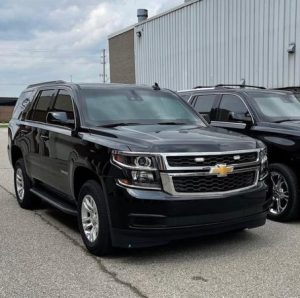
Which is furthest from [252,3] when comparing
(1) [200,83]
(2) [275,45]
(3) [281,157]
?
(3) [281,157]

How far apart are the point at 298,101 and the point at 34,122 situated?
431 cm

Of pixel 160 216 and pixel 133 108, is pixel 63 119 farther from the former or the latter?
pixel 160 216

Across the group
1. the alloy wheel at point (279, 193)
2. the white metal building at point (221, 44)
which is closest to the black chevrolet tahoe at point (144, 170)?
the alloy wheel at point (279, 193)

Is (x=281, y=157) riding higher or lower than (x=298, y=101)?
lower

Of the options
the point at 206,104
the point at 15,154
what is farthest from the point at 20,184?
the point at 206,104

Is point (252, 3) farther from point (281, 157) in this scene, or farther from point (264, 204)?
point (264, 204)

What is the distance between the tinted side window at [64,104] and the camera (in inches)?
258

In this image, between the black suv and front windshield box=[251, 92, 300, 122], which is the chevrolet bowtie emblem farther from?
front windshield box=[251, 92, 300, 122]

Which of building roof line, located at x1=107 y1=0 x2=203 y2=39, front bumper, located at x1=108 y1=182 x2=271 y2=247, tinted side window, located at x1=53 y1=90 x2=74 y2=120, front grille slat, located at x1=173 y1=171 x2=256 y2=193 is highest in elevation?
building roof line, located at x1=107 y1=0 x2=203 y2=39

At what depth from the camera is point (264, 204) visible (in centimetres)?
578

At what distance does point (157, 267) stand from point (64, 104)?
2.70m

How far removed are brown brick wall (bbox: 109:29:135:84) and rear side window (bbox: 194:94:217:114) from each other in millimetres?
17483

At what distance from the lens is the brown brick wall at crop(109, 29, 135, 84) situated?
26.5 meters

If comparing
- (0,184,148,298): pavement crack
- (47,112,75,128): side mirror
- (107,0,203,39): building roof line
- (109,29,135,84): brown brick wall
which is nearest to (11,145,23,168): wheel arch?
(0,184,148,298): pavement crack
